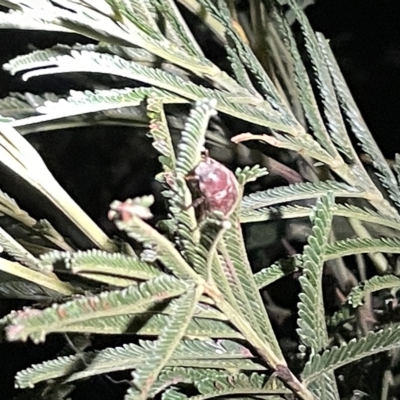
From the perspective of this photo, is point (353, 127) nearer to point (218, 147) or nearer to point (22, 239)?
point (218, 147)

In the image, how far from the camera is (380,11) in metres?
0.84

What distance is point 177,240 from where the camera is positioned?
0.32 metres

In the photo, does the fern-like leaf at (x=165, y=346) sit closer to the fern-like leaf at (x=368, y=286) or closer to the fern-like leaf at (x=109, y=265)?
the fern-like leaf at (x=109, y=265)

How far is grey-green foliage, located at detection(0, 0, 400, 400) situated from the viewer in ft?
0.94

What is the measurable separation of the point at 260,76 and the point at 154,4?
0.29ft

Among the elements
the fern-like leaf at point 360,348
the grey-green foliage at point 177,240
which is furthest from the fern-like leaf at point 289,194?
the fern-like leaf at point 360,348

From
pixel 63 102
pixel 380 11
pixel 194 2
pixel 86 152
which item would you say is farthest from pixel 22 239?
pixel 380 11

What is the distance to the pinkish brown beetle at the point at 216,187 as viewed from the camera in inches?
11.6

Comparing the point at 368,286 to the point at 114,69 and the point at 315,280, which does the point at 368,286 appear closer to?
the point at 315,280

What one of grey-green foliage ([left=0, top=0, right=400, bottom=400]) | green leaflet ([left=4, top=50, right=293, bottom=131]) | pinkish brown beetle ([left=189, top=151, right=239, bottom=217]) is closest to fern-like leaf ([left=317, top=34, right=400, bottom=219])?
grey-green foliage ([left=0, top=0, right=400, bottom=400])

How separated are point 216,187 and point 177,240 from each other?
1.6 inches

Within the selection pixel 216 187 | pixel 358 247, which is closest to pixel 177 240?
pixel 216 187

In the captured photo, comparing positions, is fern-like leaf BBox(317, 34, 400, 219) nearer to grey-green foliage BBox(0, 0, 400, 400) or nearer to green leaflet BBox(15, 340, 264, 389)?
grey-green foliage BBox(0, 0, 400, 400)

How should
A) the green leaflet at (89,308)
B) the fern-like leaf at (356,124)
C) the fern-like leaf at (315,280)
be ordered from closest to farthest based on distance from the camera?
the green leaflet at (89,308)
the fern-like leaf at (315,280)
the fern-like leaf at (356,124)
